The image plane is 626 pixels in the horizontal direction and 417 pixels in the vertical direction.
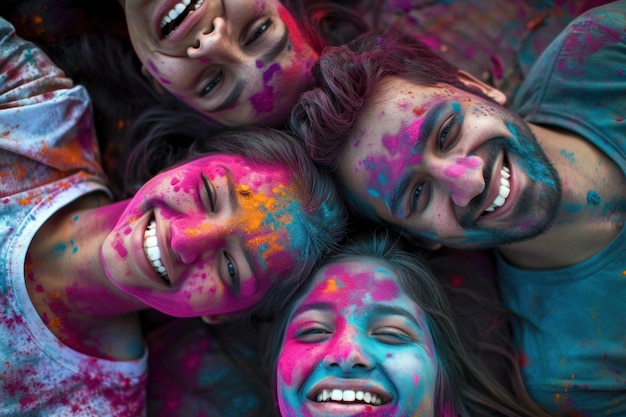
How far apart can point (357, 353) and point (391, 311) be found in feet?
0.74

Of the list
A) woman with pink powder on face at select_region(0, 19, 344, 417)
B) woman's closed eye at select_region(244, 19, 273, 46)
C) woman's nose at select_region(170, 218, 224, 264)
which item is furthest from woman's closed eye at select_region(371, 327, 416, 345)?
woman's closed eye at select_region(244, 19, 273, 46)

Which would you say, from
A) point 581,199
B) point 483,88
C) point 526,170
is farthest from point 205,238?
point 581,199

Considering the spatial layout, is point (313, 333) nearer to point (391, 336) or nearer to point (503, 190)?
point (391, 336)

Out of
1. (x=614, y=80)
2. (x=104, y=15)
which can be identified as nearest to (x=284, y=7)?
(x=104, y=15)

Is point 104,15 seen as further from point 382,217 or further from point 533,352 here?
point 533,352

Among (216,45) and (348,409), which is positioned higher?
(216,45)

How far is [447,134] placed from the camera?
77.2 inches

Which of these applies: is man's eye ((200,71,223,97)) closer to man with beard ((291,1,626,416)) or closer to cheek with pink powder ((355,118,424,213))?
man with beard ((291,1,626,416))

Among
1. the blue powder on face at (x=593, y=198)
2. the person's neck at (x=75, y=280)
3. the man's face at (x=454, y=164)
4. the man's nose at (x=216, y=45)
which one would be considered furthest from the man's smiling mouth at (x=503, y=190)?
the person's neck at (x=75, y=280)

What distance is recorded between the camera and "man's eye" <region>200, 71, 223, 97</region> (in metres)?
2.20

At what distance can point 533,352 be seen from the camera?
2391 mm

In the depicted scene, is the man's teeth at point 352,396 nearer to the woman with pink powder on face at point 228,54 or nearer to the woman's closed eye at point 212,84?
the woman with pink powder on face at point 228,54

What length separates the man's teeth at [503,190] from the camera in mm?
1975

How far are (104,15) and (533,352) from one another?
2.34 meters
